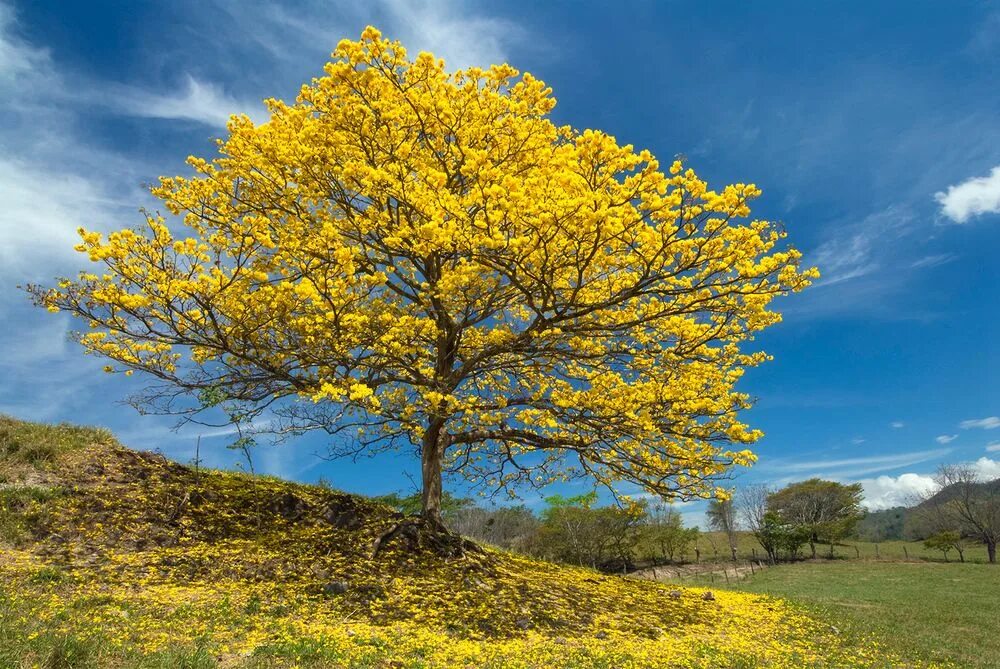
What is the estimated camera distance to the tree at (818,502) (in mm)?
60312

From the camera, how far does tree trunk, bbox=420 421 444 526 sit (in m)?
11.8

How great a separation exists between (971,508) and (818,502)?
50.4 feet

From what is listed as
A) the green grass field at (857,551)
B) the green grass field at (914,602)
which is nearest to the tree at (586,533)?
the green grass field at (914,602)

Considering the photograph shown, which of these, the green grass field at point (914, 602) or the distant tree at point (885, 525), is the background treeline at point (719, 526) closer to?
the green grass field at point (914, 602)

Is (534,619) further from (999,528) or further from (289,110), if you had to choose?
(999,528)

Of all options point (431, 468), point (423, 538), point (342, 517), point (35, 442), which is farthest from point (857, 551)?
point (35, 442)

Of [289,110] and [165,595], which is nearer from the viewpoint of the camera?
[165,595]

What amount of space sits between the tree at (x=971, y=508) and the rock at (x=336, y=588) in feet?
175

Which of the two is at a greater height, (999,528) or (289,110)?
(289,110)

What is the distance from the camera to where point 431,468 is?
39.3 ft

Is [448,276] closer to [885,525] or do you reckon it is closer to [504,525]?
[504,525]

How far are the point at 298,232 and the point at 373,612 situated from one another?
20.9 feet

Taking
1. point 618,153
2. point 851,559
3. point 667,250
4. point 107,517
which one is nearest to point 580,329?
point 667,250

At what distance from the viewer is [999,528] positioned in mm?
44469
